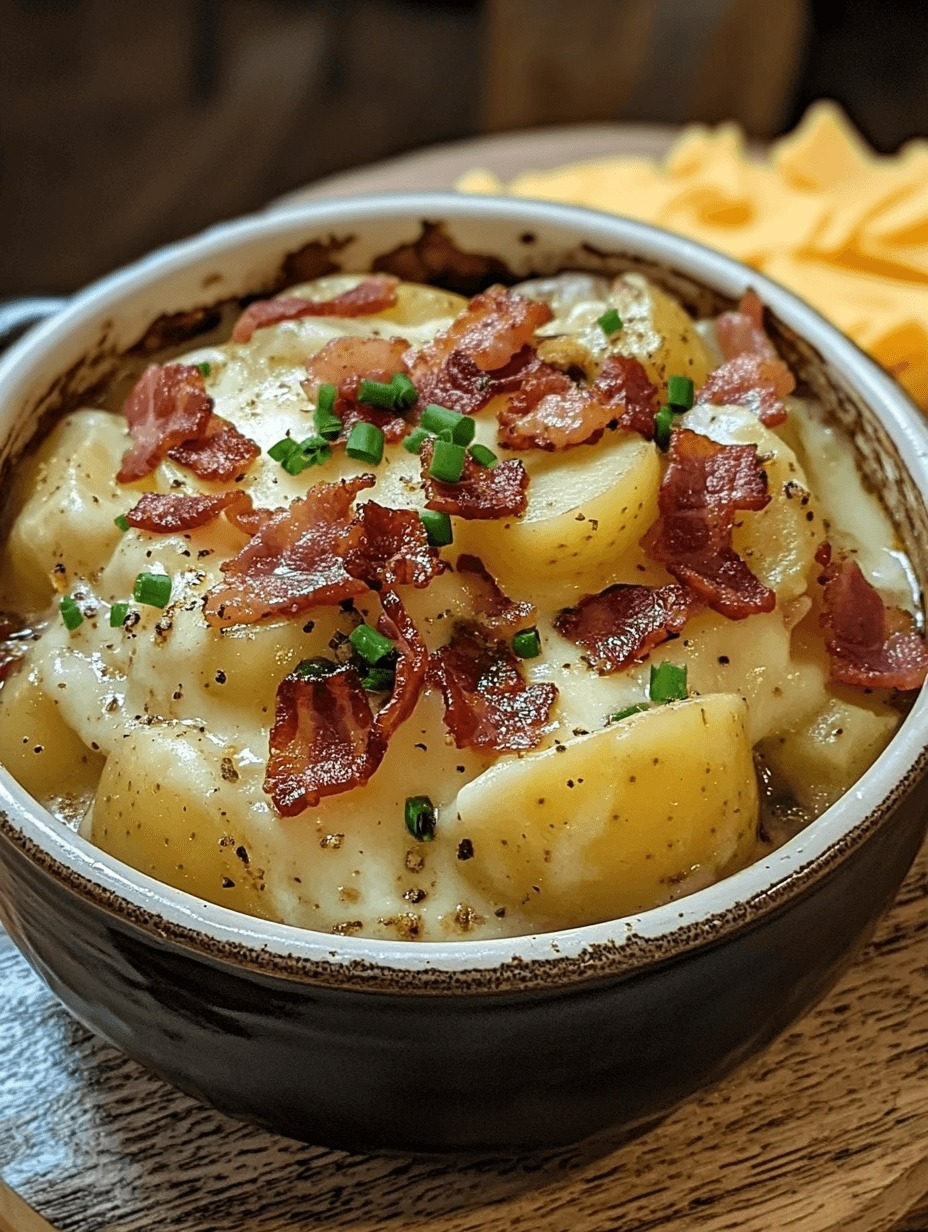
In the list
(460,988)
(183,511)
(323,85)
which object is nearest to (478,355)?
(183,511)

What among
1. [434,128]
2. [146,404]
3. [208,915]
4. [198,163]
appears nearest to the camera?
[208,915]

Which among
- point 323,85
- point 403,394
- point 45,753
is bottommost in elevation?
point 323,85

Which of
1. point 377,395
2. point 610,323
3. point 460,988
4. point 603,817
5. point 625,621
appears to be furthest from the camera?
point 610,323

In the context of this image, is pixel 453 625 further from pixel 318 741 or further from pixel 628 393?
pixel 628 393

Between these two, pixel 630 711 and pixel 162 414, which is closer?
pixel 630 711

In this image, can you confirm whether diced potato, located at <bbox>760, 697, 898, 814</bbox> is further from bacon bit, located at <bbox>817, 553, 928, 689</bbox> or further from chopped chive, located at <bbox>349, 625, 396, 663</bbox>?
chopped chive, located at <bbox>349, 625, 396, 663</bbox>

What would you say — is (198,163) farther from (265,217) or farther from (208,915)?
(208,915)

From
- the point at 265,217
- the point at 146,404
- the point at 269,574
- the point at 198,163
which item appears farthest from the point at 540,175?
the point at 198,163
